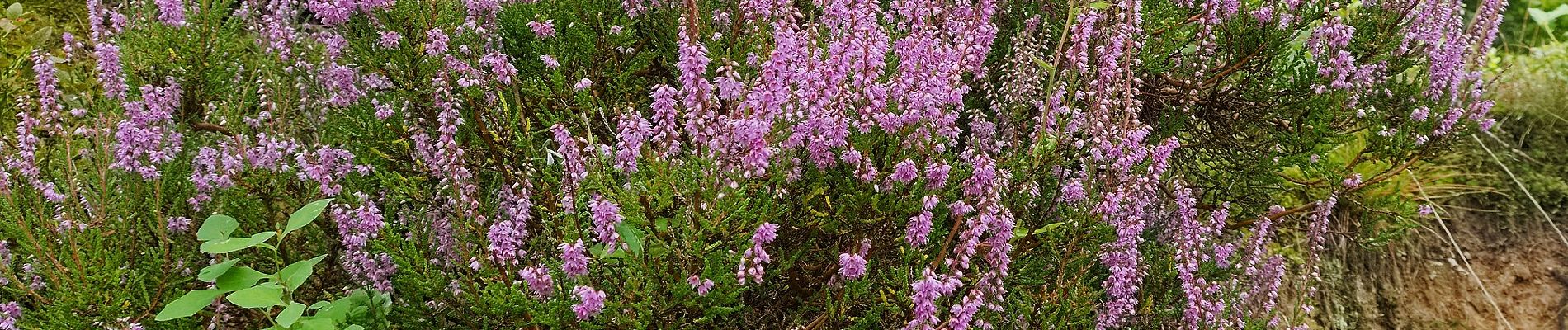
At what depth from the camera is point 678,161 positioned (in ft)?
7.27

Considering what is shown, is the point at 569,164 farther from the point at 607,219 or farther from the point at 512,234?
the point at 512,234

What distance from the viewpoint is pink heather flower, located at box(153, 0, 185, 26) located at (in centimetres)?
276

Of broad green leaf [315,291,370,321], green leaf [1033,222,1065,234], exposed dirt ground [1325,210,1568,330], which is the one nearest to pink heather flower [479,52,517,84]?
broad green leaf [315,291,370,321]

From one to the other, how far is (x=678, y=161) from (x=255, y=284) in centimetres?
103

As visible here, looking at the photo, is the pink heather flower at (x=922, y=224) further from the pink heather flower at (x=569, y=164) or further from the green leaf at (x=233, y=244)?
the green leaf at (x=233, y=244)

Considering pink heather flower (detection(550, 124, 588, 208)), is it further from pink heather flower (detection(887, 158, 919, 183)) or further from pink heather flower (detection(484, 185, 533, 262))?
pink heather flower (detection(887, 158, 919, 183))

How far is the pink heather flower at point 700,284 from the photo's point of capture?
2162mm

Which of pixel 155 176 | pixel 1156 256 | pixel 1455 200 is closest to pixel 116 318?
pixel 155 176

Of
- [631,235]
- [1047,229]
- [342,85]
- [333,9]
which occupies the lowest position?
[1047,229]

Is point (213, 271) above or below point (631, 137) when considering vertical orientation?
below

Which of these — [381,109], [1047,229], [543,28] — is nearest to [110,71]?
[381,109]

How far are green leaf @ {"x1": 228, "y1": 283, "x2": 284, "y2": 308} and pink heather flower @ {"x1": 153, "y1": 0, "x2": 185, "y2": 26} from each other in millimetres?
1033

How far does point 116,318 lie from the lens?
2404 mm

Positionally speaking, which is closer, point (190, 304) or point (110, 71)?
point (190, 304)
